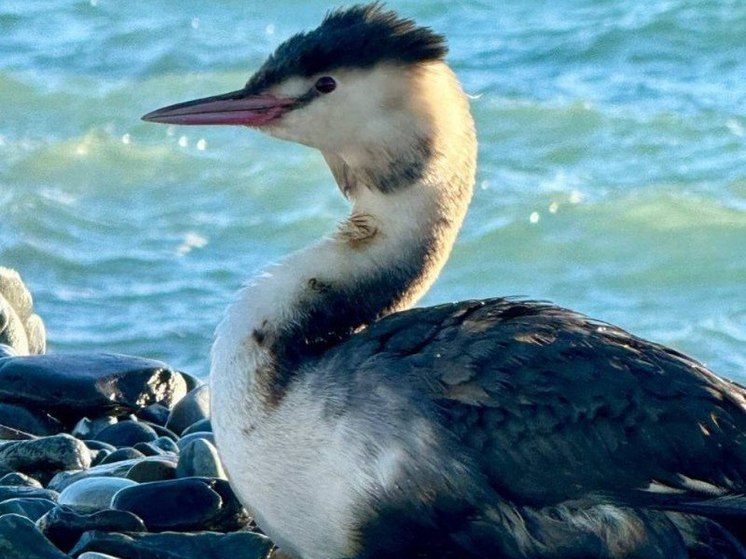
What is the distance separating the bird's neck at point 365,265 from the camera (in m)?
5.96

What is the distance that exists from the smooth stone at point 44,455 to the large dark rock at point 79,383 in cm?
74

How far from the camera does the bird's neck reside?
19.6 feet

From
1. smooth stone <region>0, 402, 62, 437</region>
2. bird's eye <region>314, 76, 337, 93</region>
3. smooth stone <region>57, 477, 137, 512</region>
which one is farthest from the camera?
smooth stone <region>0, 402, 62, 437</region>

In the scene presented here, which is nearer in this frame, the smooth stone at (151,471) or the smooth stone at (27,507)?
the smooth stone at (27,507)

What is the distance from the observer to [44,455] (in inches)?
281

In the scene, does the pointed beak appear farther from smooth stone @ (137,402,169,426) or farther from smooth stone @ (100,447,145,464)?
smooth stone @ (137,402,169,426)

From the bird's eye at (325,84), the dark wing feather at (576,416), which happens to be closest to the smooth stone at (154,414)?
the bird's eye at (325,84)

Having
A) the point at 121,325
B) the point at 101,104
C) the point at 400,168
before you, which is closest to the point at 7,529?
the point at 400,168

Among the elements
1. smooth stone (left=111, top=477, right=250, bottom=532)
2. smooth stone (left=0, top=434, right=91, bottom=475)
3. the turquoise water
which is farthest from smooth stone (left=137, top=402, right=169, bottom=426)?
the turquoise water

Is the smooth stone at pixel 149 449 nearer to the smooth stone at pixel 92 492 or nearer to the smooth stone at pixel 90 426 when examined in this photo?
the smooth stone at pixel 90 426

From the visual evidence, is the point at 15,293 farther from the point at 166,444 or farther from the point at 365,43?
the point at 365,43

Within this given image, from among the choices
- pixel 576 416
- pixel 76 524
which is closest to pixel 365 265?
pixel 576 416

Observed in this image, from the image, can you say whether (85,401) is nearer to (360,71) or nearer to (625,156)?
(360,71)

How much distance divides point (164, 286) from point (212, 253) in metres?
1.11
